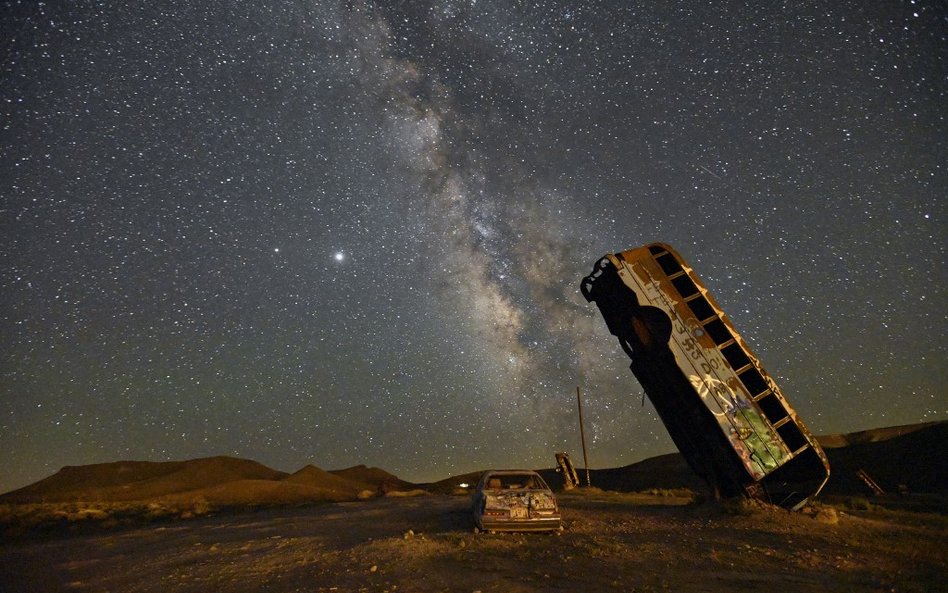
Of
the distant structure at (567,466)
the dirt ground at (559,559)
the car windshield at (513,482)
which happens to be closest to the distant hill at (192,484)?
the distant structure at (567,466)

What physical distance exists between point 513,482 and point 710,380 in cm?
538

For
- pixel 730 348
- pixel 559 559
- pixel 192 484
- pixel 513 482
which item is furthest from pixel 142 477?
pixel 730 348

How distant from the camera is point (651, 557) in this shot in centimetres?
725

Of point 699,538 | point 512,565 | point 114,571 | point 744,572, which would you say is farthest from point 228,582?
point 699,538

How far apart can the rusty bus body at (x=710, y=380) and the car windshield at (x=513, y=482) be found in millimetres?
4538

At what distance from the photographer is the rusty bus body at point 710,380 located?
10477 millimetres

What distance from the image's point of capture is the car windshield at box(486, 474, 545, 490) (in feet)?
31.0

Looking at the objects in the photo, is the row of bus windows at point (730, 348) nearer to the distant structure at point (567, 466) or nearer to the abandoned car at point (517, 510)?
the abandoned car at point (517, 510)

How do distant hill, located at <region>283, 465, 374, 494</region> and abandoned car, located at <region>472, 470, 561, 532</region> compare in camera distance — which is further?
distant hill, located at <region>283, 465, 374, 494</region>

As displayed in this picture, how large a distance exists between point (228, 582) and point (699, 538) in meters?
8.46

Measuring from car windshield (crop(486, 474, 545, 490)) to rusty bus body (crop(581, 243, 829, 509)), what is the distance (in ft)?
14.9

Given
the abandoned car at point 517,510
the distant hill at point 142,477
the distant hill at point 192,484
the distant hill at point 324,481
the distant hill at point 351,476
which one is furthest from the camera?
the distant hill at point 324,481

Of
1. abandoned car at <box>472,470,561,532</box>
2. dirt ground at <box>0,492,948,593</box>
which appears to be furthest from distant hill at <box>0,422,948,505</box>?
abandoned car at <box>472,470,561,532</box>

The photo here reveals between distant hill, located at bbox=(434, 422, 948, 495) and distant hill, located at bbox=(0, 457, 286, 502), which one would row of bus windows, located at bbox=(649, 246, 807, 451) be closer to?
distant hill, located at bbox=(434, 422, 948, 495)
